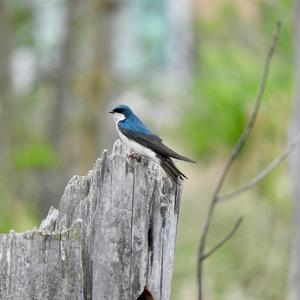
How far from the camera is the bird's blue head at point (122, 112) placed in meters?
4.38

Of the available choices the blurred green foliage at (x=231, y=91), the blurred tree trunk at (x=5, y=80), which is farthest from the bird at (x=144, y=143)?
the blurred tree trunk at (x=5, y=80)

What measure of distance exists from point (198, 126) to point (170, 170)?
27.4 ft

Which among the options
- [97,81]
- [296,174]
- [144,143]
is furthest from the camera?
[97,81]

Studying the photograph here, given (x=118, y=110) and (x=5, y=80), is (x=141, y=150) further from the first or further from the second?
(x=5, y=80)

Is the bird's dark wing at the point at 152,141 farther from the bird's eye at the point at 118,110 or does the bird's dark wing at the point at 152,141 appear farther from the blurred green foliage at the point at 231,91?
the blurred green foliage at the point at 231,91

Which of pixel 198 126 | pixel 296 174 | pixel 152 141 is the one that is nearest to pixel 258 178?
pixel 152 141

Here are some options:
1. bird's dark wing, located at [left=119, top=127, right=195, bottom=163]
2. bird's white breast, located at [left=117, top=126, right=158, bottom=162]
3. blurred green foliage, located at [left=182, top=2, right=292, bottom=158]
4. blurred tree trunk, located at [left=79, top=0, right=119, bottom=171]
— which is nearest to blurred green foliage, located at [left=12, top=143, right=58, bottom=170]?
blurred green foliage, located at [left=182, top=2, right=292, bottom=158]

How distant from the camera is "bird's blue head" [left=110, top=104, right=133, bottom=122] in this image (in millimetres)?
4379

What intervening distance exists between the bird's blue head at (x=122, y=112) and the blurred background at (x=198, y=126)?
1897 mm

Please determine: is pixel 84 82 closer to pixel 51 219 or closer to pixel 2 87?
pixel 2 87

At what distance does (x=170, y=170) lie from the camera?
3.56m

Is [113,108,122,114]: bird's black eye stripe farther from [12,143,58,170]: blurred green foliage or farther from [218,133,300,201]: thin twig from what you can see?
[12,143,58,170]: blurred green foliage

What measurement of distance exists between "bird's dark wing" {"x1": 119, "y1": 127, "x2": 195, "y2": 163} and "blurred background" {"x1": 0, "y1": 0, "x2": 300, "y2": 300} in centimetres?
219

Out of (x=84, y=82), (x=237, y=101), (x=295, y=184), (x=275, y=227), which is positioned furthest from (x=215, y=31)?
(x=295, y=184)
